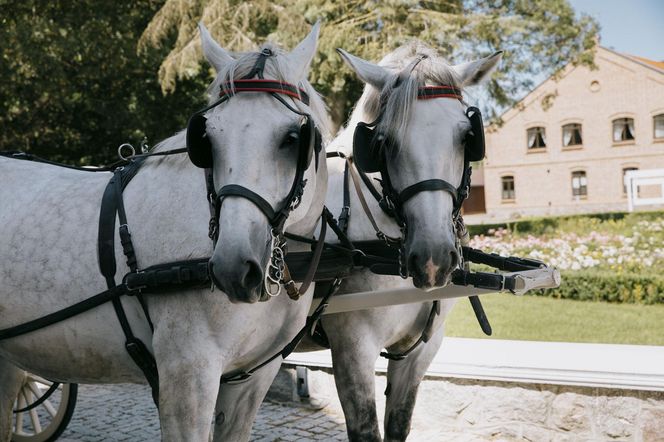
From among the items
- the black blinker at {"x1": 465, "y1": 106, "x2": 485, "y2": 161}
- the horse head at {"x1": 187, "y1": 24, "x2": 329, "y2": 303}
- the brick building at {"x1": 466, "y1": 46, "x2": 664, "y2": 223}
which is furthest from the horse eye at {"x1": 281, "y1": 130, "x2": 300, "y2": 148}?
the brick building at {"x1": 466, "y1": 46, "x2": 664, "y2": 223}

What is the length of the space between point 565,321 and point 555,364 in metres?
2.92

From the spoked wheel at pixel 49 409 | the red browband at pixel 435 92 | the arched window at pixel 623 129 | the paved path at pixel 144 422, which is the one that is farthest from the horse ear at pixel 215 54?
the arched window at pixel 623 129

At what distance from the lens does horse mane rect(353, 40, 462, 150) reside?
266 centimetres

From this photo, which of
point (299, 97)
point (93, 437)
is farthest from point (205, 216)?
point (93, 437)

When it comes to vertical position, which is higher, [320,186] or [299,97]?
[299,97]

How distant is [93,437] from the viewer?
4.99 meters

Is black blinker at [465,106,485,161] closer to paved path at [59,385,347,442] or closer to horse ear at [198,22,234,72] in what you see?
horse ear at [198,22,234,72]

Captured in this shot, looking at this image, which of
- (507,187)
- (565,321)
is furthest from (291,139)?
(507,187)

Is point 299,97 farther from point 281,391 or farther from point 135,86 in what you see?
point 135,86

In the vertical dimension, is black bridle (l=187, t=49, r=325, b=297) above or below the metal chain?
above

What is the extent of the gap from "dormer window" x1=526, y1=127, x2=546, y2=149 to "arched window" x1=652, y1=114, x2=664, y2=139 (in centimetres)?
525

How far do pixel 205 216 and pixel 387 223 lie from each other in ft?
3.17

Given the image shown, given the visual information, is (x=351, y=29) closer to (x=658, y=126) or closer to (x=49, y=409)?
(x=49, y=409)

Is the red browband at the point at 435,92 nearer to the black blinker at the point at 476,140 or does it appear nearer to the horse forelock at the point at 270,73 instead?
the black blinker at the point at 476,140
